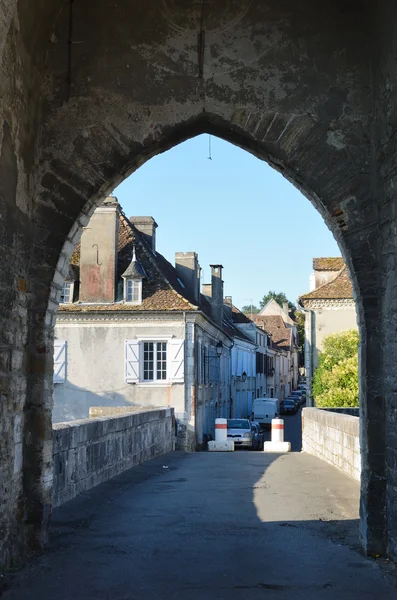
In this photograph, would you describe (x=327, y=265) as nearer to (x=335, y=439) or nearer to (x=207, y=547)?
(x=335, y=439)

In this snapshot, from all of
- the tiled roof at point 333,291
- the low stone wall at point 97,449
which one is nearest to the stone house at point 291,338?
the tiled roof at point 333,291

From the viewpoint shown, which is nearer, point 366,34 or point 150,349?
point 366,34

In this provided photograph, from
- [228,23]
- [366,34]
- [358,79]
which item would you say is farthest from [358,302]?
[228,23]

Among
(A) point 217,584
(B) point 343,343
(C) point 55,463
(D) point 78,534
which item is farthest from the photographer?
(B) point 343,343

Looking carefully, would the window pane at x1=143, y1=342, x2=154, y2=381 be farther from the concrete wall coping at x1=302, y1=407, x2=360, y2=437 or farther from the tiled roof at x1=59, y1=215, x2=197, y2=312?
the concrete wall coping at x1=302, y1=407, x2=360, y2=437

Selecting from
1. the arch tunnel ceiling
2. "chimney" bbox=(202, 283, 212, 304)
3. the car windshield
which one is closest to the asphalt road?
the arch tunnel ceiling

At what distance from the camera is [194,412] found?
23.9m

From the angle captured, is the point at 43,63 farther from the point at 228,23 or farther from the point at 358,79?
the point at 358,79

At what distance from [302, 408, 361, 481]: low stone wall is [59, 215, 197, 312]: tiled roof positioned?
8.28m

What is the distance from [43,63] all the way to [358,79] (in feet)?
8.37

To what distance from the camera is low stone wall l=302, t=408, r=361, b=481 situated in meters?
10.2

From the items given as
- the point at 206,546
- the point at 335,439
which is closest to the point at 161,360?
the point at 335,439

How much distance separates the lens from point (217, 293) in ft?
104

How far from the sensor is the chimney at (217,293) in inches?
1238
